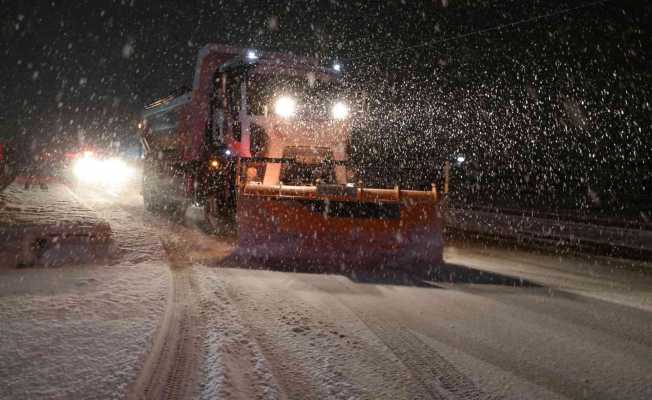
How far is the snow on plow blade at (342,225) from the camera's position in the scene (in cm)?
763

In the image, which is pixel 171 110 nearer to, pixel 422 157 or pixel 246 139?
pixel 246 139

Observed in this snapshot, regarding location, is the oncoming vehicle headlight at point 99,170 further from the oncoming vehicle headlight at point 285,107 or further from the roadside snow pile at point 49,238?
the oncoming vehicle headlight at point 285,107

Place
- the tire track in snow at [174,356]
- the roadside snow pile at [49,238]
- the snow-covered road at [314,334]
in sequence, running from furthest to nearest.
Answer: the roadside snow pile at [49,238] < the snow-covered road at [314,334] < the tire track in snow at [174,356]

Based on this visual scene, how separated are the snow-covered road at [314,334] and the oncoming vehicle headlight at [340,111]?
3.94 m

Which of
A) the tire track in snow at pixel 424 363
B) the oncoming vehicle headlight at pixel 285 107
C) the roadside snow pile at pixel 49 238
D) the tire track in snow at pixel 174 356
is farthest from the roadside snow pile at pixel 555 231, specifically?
the tire track in snow at pixel 174 356

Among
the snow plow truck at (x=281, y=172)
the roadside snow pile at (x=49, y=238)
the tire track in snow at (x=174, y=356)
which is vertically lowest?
the tire track in snow at (x=174, y=356)

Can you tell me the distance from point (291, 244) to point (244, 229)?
30.1 inches

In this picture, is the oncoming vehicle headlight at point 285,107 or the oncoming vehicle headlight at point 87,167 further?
the oncoming vehicle headlight at point 87,167

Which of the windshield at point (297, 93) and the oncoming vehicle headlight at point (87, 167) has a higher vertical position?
the windshield at point (297, 93)

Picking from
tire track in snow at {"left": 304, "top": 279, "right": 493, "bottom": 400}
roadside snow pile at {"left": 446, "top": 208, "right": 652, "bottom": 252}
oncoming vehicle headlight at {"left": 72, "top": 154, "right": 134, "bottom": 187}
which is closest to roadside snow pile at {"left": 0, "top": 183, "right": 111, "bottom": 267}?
tire track in snow at {"left": 304, "top": 279, "right": 493, "bottom": 400}

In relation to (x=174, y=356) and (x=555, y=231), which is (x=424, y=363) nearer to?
(x=174, y=356)

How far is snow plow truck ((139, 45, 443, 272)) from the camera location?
7.65 m

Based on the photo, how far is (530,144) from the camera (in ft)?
120

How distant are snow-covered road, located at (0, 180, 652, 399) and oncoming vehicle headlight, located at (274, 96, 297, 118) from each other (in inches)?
135
